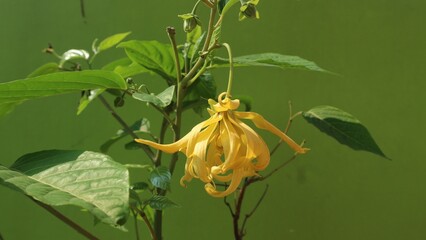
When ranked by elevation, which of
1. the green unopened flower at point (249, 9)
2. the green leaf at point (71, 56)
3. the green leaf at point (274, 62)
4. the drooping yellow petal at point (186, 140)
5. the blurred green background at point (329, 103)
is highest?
the green unopened flower at point (249, 9)

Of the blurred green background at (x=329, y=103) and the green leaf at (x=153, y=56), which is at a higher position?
the green leaf at (x=153, y=56)

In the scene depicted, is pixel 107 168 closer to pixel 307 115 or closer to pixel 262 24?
pixel 307 115

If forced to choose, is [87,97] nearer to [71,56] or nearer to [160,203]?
[71,56]

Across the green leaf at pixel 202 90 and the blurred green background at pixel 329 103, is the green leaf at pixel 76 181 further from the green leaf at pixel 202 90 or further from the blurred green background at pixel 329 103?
the blurred green background at pixel 329 103

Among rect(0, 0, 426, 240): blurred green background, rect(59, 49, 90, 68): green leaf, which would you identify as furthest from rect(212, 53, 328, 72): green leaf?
rect(0, 0, 426, 240): blurred green background

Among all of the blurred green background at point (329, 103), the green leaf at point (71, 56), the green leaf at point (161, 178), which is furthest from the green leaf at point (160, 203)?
the blurred green background at point (329, 103)

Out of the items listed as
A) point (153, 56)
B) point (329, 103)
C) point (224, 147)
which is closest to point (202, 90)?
point (153, 56)
